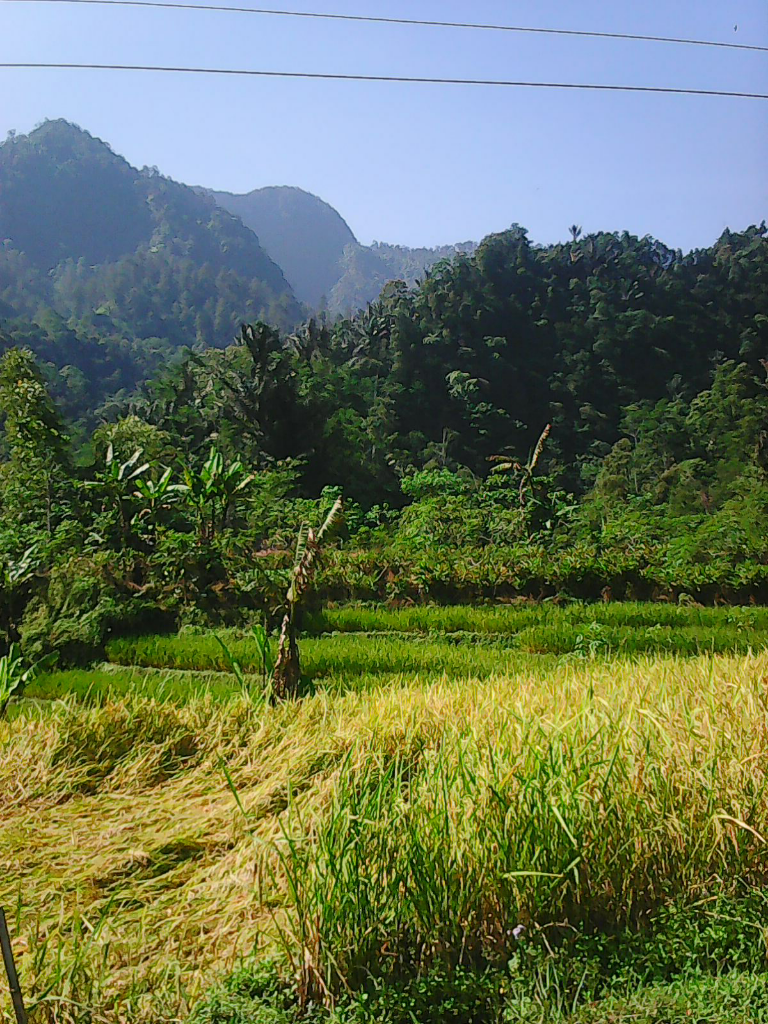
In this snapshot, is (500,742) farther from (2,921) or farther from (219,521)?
(219,521)

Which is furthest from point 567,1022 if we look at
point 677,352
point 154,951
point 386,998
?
point 677,352

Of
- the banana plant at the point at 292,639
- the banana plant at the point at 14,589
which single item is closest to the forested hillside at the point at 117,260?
the banana plant at the point at 14,589

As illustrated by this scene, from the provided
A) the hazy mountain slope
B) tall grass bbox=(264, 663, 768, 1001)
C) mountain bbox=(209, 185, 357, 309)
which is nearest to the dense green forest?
tall grass bbox=(264, 663, 768, 1001)

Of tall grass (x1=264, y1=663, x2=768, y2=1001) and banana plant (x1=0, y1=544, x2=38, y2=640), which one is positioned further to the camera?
banana plant (x1=0, y1=544, x2=38, y2=640)

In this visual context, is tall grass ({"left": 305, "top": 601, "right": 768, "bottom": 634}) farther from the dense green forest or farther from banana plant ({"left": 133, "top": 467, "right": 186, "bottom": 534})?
banana plant ({"left": 133, "top": 467, "right": 186, "bottom": 534})

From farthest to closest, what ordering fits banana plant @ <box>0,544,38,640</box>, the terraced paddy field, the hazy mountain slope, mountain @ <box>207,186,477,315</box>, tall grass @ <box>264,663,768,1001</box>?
mountain @ <box>207,186,477,315</box>
the hazy mountain slope
banana plant @ <box>0,544,38,640</box>
tall grass @ <box>264,663,768,1001</box>
the terraced paddy field

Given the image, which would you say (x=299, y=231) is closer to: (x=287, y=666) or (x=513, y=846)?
(x=287, y=666)

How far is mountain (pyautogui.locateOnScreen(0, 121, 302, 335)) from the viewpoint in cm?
4494

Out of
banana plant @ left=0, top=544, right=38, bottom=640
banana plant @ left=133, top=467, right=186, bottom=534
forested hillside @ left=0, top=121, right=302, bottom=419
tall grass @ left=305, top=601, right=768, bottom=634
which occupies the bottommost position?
tall grass @ left=305, top=601, right=768, bottom=634

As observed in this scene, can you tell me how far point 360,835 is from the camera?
222 centimetres

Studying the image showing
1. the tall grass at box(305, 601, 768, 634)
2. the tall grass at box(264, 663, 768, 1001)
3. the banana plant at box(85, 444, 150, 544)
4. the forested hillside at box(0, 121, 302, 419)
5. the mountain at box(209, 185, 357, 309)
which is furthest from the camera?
the mountain at box(209, 185, 357, 309)

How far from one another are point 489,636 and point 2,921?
5143mm

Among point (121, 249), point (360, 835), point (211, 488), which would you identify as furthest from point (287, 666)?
point (121, 249)

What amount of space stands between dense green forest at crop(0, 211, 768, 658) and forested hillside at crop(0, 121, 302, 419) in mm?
5836
